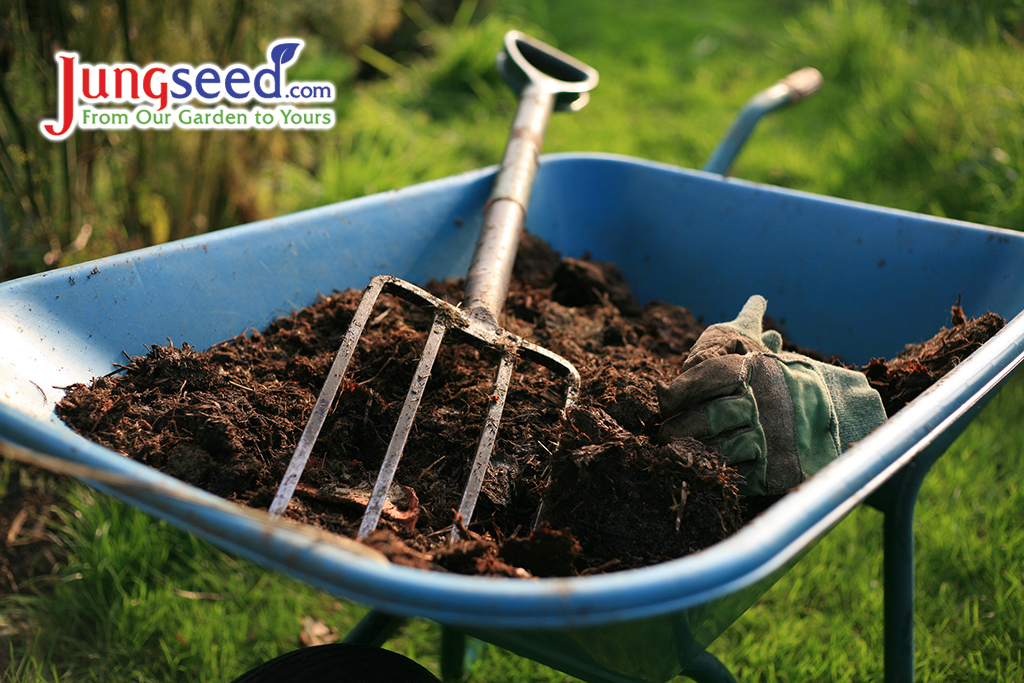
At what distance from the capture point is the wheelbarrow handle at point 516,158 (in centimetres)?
131

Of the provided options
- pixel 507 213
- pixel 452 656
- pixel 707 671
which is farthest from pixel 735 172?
pixel 707 671

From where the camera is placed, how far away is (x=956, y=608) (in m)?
1.66

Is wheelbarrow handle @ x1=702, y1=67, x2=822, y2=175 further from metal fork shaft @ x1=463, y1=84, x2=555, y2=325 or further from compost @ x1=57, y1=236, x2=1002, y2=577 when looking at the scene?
compost @ x1=57, y1=236, x2=1002, y2=577

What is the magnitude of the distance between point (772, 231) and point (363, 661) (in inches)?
50.5

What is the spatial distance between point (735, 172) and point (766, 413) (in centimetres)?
273

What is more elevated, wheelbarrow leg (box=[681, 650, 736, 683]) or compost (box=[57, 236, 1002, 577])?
compost (box=[57, 236, 1002, 577])

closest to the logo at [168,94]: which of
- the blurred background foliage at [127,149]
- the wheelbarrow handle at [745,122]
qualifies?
the blurred background foliage at [127,149]

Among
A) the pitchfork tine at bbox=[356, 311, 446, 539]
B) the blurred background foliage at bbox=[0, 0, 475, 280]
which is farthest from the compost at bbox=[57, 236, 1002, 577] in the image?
the blurred background foliage at bbox=[0, 0, 475, 280]

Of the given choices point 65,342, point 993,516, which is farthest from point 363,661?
point 993,516

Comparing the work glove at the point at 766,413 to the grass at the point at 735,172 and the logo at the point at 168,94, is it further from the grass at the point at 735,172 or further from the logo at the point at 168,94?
the logo at the point at 168,94

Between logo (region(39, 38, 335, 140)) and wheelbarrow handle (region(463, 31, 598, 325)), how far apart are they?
2.60 ft

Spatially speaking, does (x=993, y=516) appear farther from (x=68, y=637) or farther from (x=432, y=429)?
(x=68, y=637)

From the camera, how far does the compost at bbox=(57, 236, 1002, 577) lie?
0.89 meters

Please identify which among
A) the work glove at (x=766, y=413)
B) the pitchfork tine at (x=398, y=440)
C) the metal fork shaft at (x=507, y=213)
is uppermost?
the metal fork shaft at (x=507, y=213)
